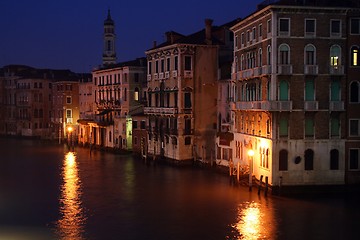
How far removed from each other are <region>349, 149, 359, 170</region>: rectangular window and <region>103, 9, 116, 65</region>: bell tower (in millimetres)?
53202

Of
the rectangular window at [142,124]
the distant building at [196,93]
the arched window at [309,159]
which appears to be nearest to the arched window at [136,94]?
the rectangular window at [142,124]

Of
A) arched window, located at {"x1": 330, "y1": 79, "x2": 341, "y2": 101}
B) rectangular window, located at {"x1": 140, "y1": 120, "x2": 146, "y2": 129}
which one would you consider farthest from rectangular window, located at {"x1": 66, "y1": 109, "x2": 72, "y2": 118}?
arched window, located at {"x1": 330, "y1": 79, "x2": 341, "y2": 101}

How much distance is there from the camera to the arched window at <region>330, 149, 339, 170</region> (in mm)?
30625

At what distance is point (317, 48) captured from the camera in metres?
30.4

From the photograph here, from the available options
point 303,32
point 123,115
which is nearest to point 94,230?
point 303,32

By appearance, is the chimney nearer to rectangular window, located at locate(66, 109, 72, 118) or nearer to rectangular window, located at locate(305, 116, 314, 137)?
rectangular window, located at locate(305, 116, 314, 137)

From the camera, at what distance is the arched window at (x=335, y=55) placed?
30.6 meters

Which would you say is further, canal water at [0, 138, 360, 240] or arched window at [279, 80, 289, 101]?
arched window at [279, 80, 289, 101]

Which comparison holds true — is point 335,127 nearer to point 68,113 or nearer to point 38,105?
point 68,113

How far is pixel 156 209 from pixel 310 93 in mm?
10166

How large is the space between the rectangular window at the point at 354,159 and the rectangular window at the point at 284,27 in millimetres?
7250

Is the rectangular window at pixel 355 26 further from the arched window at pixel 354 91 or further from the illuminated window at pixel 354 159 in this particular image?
the illuminated window at pixel 354 159

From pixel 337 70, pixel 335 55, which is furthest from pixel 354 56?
pixel 337 70

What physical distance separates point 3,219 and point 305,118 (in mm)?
15750
